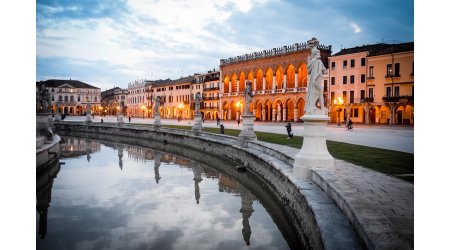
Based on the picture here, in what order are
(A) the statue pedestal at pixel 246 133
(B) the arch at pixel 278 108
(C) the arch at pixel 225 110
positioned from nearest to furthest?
(A) the statue pedestal at pixel 246 133 < (B) the arch at pixel 278 108 < (C) the arch at pixel 225 110

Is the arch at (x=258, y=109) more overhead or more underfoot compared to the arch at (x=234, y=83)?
more underfoot

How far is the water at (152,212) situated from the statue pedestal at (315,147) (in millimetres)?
1524

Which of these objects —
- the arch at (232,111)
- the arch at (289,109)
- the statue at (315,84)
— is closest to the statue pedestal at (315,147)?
the statue at (315,84)

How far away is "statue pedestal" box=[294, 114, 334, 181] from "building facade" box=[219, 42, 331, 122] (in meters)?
31.4

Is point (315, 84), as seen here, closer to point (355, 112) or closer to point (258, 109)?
point (355, 112)

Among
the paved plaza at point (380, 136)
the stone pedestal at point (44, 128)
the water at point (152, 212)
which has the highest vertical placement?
the stone pedestal at point (44, 128)

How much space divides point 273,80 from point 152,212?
38.6 metres

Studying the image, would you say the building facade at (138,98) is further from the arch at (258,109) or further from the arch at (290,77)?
the arch at (290,77)

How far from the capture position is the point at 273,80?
148ft

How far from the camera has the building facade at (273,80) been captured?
1633 inches

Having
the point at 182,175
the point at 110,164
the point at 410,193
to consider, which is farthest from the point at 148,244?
the point at 110,164

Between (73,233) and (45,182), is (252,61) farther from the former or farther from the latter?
(73,233)

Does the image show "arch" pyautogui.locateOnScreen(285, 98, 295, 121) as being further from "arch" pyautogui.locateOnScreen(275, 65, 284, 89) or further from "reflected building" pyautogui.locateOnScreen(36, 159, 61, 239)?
"reflected building" pyautogui.locateOnScreen(36, 159, 61, 239)
